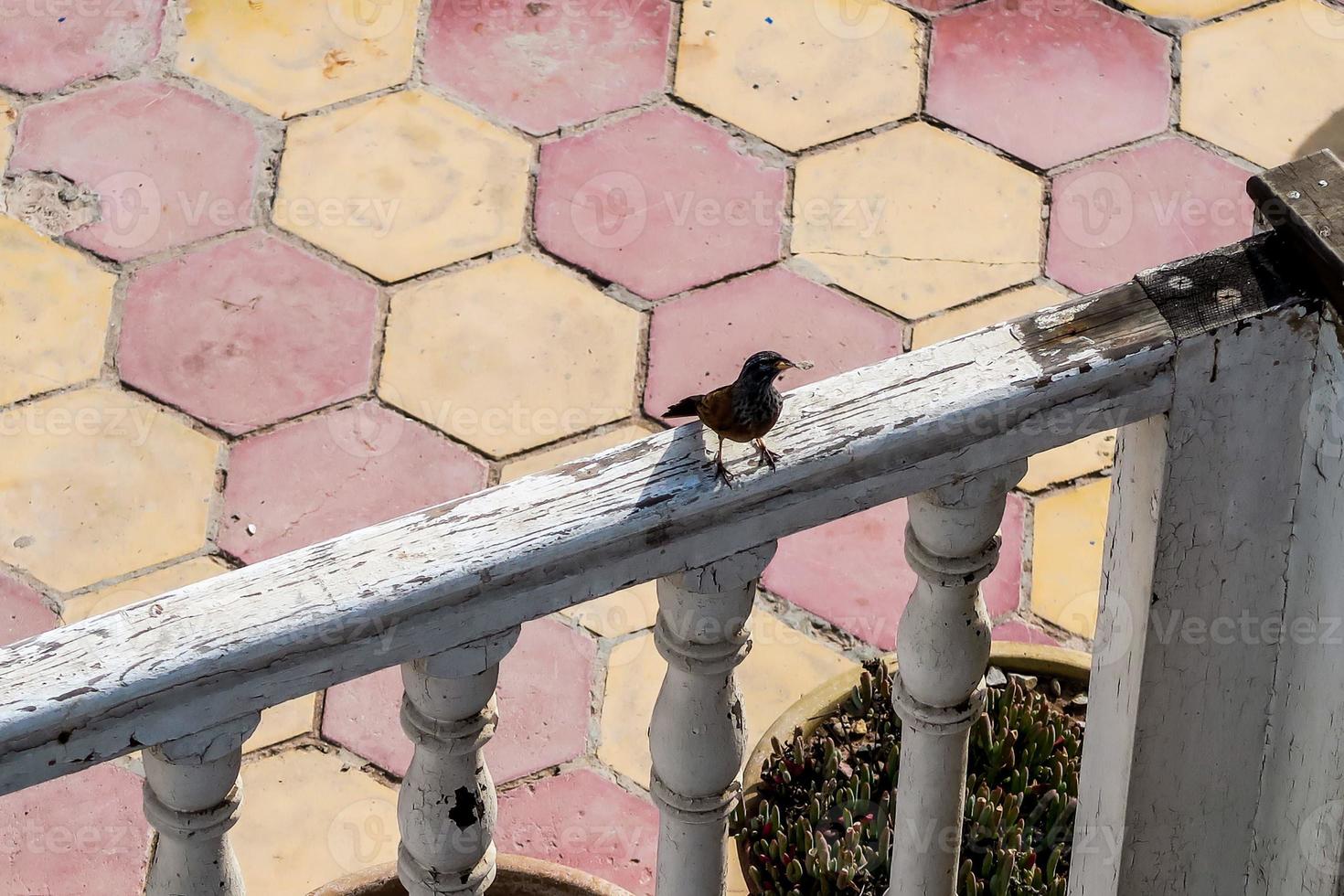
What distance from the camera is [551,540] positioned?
1.29 m

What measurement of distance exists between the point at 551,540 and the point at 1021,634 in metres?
2.23

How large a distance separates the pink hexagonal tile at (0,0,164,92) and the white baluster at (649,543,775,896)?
11.0ft

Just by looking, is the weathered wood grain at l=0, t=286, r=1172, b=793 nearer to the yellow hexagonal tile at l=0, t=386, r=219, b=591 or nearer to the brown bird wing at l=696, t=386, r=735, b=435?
the brown bird wing at l=696, t=386, r=735, b=435

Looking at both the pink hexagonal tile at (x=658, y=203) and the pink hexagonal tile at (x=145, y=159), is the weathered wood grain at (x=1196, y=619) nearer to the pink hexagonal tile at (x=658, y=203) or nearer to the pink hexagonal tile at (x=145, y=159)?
the pink hexagonal tile at (x=658, y=203)

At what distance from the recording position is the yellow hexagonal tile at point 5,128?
4.18 meters

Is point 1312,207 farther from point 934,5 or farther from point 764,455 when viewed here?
point 934,5

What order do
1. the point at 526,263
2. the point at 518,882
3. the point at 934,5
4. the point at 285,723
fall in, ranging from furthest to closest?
the point at 934,5 → the point at 526,263 → the point at 285,723 → the point at 518,882

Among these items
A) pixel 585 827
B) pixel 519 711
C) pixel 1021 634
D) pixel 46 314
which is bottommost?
pixel 585 827

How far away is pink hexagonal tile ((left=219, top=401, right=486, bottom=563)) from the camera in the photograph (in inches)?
138

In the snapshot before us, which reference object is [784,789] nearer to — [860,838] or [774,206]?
[860,838]

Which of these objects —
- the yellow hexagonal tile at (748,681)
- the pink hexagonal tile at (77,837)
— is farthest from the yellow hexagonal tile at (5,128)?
the yellow hexagonal tile at (748,681)

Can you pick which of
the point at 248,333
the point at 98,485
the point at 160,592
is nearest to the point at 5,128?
the point at 248,333

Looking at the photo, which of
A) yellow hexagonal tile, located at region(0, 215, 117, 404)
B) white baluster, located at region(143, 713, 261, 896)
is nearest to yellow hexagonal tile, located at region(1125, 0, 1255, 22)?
yellow hexagonal tile, located at region(0, 215, 117, 404)

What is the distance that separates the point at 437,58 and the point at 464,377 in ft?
3.41
